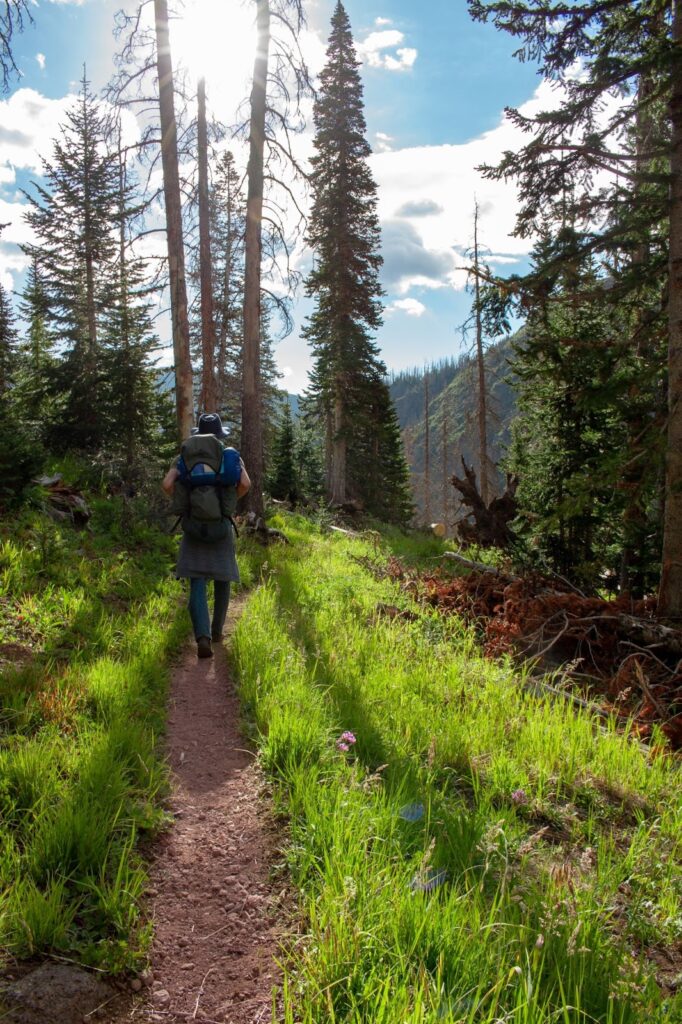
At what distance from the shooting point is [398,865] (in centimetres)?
222

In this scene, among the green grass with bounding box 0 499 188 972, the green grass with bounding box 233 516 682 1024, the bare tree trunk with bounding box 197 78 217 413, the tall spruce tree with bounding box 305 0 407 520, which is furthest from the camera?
the tall spruce tree with bounding box 305 0 407 520

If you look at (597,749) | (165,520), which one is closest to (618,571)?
(597,749)

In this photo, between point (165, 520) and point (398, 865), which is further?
point (165, 520)

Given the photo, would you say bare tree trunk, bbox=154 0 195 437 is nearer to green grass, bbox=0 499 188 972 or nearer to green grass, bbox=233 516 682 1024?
green grass, bbox=0 499 188 972

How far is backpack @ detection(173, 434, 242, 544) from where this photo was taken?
537 cm

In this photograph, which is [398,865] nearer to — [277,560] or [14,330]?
[277,560]

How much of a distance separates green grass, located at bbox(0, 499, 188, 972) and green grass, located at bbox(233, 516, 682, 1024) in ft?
2.38

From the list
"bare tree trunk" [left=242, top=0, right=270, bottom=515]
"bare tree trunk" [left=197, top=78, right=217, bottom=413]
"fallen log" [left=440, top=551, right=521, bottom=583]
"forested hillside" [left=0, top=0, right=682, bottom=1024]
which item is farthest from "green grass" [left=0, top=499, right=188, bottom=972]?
"bare tree trunk" [left=197, top=78, right=217, bottom=413]

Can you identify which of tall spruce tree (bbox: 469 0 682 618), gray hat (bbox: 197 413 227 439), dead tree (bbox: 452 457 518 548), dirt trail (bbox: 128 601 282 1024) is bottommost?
dirt trail (bbox: 128 601 282 1024)

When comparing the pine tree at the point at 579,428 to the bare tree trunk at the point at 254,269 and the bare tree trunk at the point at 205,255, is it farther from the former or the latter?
the bare tree trunk at the point at 205,255

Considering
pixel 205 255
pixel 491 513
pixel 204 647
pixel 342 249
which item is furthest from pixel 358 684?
pixel 342 249

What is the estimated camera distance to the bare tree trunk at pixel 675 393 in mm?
6059

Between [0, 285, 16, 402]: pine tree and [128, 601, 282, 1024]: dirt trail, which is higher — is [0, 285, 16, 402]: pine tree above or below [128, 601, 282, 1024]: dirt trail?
above

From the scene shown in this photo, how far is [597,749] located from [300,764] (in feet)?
7.11
